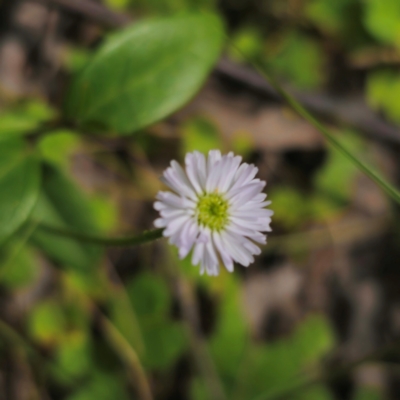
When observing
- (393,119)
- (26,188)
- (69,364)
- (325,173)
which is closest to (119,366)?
(69,364)

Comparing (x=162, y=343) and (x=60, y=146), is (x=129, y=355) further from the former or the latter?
(x=60, y=146)

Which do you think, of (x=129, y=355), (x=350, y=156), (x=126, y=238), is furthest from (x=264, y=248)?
(x=126, y=238)

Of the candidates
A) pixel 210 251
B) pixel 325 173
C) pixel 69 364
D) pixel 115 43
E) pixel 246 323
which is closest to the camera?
pixel 210 251

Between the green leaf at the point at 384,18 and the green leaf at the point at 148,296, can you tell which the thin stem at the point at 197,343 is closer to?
the green leaf at the point at 148,296

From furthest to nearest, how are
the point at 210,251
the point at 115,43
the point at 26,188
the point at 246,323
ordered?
the point at 246,323
the point at 115,43
the point at 26,188
the point at 210,251

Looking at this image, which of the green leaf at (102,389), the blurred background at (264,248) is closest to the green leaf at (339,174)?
the blurred background at (264,248)

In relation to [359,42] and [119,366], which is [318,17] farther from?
[119,366]
